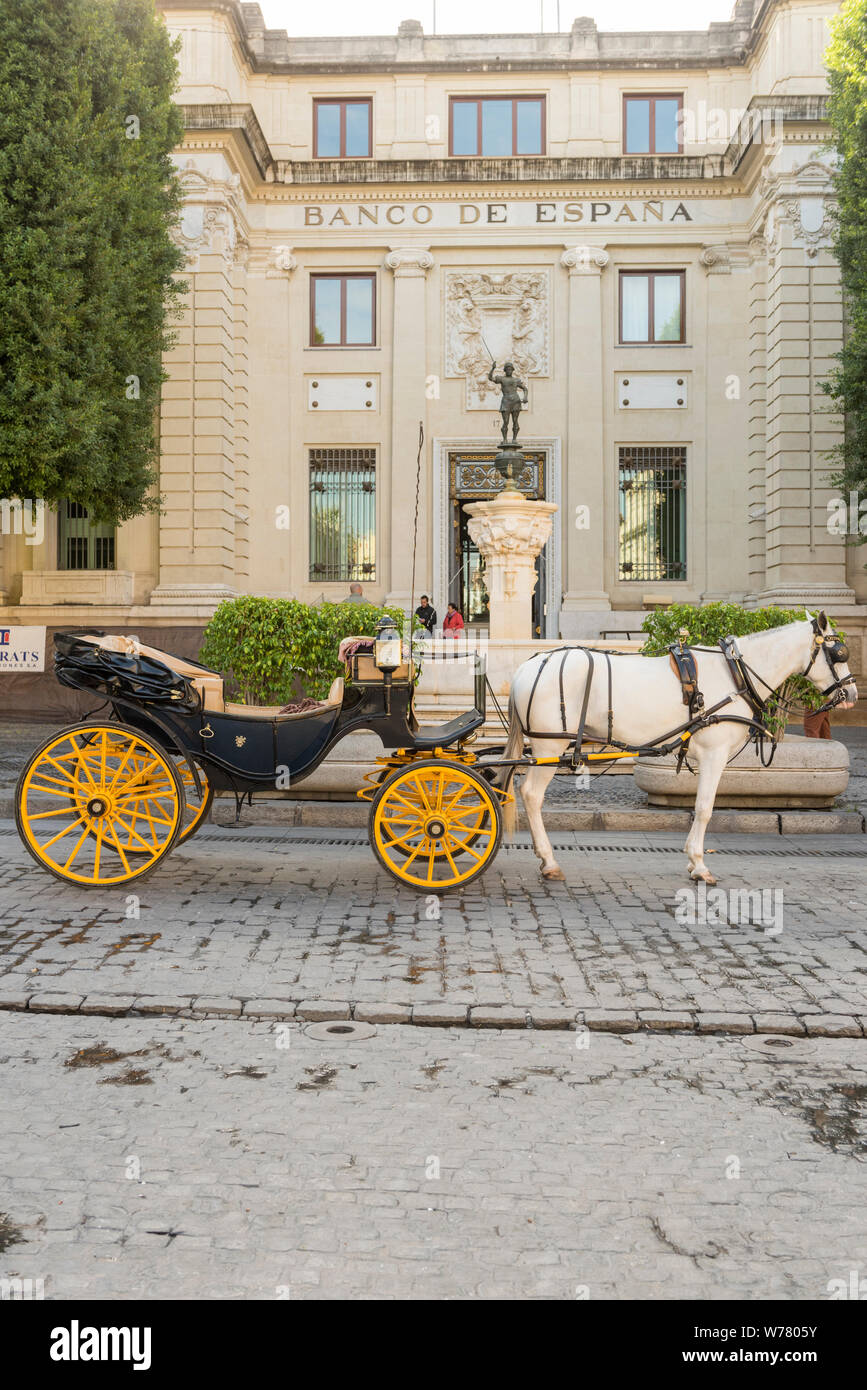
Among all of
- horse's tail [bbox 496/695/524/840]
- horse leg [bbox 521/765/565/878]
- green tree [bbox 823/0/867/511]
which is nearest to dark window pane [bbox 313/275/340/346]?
green tree [bbox 823/0/867/511]

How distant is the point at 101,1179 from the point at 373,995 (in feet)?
5.99

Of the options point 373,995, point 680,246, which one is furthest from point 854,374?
point 373,995

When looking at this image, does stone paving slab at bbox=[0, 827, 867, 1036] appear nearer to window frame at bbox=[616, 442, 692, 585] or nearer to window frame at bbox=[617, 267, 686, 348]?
window frame at bbox=[616, 442, 692, 585]

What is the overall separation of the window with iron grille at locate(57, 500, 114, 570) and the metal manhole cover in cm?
2157

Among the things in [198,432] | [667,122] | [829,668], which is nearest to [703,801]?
[829,668]

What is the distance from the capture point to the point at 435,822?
21.3ft

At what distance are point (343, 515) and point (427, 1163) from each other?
78.8 ft

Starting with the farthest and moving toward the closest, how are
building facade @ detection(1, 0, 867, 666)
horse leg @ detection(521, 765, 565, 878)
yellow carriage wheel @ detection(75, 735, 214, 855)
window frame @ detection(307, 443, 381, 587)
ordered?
window frame @ detection(307, 443, 381, 587) < building facade @ detection(1, 0, 867, 666) < horse leg @ detection(521, 765, 565, 878) < yellow carriage wheel @ detection(75, 735, 214, 855)

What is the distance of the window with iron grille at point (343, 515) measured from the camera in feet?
86.3

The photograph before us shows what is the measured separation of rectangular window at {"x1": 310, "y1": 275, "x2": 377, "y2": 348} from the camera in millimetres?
26391

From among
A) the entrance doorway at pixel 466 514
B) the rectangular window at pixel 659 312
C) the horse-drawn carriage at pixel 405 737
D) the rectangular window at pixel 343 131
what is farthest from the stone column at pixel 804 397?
the horse-drawn carriage at pixel 405 737

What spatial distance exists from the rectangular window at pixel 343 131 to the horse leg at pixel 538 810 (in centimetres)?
2382

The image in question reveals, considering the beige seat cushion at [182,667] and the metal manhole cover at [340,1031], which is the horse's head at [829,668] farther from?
the metal manhole cover at [340,1031]

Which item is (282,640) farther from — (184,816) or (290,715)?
(184,816)
